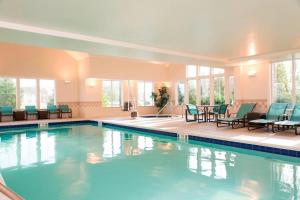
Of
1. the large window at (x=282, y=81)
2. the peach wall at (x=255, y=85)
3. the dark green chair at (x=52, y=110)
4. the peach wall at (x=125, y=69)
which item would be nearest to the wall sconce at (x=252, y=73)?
the peach wall at (x=255, y=85)

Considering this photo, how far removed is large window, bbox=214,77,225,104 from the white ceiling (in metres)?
4.40

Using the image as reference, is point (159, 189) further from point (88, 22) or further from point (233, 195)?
point (88, 22)

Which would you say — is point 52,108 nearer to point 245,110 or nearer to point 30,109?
point 30,109

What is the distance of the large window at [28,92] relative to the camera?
11.4 m

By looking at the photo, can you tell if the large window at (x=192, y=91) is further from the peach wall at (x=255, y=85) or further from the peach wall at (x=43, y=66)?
the peach wall at (x=43, y=66)

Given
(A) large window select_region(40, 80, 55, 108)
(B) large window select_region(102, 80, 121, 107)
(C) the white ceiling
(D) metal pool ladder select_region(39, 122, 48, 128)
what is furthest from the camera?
(B) large window select_region(102, 80, 121, 107)

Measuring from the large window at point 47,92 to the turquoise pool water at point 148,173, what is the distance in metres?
6.52

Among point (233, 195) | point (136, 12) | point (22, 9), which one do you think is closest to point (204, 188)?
point (233, 195)

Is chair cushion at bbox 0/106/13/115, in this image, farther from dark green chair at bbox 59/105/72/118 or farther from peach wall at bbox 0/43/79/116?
dark green chair at bbox 59/105/72/118

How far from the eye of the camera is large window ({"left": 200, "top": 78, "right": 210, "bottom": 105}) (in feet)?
40.4

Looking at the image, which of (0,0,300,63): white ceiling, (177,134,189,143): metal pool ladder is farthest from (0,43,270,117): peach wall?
(177,134,189,143): metal pool ladder

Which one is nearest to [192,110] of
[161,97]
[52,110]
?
[161,97]

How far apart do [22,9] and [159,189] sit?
3519 mm

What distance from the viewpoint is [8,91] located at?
36.1ft
